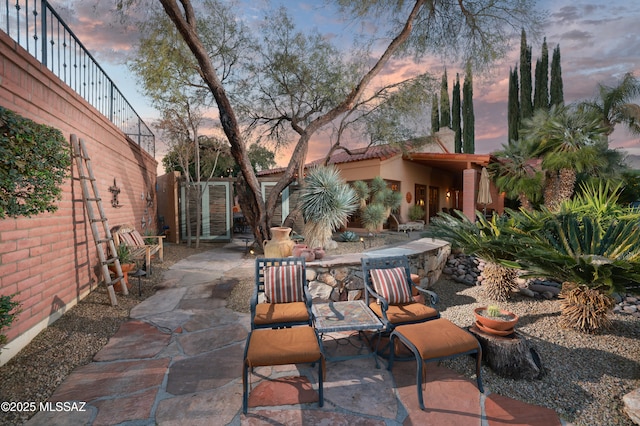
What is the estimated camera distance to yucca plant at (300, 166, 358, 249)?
7.21 m

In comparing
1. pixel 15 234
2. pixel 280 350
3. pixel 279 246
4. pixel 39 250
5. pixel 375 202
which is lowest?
pixel 280 350

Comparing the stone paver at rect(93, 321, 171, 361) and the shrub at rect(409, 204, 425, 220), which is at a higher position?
the shrub at rect(409, 204, 425, 220)

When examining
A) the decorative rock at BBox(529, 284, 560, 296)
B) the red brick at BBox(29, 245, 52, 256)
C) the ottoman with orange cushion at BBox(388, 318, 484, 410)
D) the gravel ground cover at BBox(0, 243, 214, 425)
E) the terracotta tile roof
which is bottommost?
the gravel ground cover at BBox(0, 243, 214, 425)

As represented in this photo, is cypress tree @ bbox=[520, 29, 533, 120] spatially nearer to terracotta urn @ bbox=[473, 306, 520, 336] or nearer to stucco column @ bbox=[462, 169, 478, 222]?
stucco column @ bbox=[462, 169, 478, 222]

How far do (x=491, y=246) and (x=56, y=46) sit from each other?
7289 mm

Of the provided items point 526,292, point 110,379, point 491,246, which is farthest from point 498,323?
point 110,379

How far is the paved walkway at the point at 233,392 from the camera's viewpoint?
2.23m

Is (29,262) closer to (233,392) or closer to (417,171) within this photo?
(233,392)

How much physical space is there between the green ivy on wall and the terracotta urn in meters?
4.62

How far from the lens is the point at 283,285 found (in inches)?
142

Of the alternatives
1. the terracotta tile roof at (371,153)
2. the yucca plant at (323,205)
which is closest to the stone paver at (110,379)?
the yucca plant at (323,205)

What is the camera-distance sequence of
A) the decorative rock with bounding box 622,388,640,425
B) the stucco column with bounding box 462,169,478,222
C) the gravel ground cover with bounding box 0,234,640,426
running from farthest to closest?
1. the stucco column with bounding box 462,169,478,222
2. the gravel ground cover with bounding box 0,234,640,426
3. the decorative rock with bounding box 622,388,640,425

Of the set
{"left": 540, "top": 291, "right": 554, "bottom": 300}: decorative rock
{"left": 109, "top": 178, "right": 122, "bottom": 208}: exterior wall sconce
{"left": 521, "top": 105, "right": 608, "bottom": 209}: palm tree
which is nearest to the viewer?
{"left": 540, "top": 291, "right": 554, "bottom": 300}: decorative rock

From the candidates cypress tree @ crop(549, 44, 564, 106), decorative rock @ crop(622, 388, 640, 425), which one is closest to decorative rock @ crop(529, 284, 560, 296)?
decorative rock @ crop(622, 388, 640, 425)
